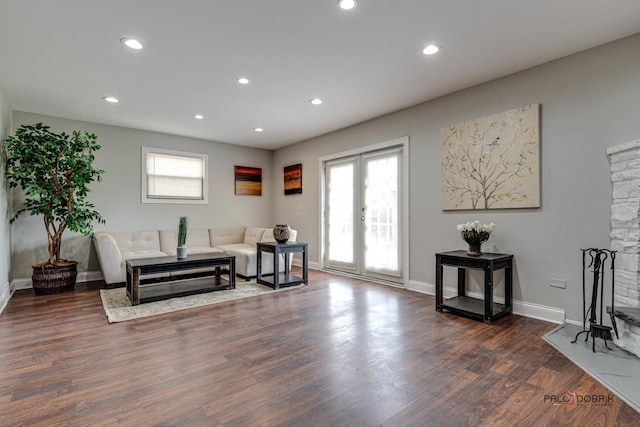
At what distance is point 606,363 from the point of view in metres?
2.24

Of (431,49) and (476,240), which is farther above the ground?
(431,49)

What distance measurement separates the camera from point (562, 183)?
3123 mm

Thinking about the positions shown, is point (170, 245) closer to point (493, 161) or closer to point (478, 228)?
point (478, 228)

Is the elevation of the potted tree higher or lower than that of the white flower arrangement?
higher

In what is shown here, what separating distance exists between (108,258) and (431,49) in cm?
483

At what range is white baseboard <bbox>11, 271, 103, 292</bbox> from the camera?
4.54 metres

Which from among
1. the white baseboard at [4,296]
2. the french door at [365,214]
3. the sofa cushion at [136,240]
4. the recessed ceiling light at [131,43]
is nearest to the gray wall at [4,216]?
the white baseboard at [4,296]

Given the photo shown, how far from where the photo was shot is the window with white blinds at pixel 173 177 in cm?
570

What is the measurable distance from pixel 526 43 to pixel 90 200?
617 centimetres

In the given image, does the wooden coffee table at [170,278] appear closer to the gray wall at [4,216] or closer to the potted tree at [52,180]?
the potted tree at [52,180]

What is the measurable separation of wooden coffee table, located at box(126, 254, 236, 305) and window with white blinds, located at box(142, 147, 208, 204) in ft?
5.38

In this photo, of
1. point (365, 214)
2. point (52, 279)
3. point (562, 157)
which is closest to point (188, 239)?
point (52, 279)

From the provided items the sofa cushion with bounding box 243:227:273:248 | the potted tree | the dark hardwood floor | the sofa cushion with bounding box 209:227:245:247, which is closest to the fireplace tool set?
the dark hardwood floor

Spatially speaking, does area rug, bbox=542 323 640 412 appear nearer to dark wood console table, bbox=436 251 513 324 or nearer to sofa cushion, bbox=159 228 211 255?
dark wood console table, bbox=436 251 513 324
